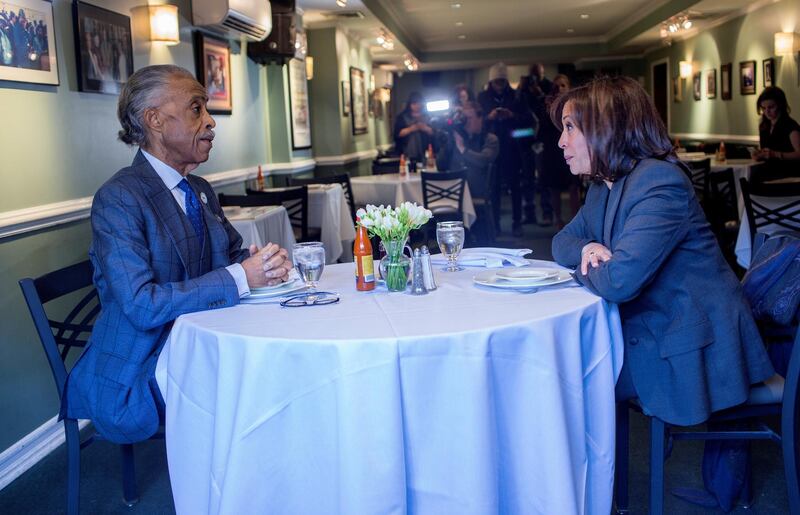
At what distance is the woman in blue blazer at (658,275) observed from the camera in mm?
2025

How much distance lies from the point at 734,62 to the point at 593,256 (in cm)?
1092

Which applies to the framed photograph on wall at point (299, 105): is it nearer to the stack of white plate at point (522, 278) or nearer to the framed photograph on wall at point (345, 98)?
the framed photograph on wall at point (345, 98)

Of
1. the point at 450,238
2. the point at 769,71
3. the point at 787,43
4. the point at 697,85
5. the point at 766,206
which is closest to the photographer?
the point at 450,238

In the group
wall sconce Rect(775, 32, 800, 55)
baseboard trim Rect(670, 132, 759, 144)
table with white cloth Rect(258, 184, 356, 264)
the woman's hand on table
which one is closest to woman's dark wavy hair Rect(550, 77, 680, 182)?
the woman's hand on table

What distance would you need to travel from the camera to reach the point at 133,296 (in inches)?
80.2

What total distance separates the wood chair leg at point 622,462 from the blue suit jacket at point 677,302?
268mm

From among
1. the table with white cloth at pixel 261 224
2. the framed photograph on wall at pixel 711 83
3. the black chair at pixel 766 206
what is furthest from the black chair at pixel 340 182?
the framed photograph on wall at pixel 711 83

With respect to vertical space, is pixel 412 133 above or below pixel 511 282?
above

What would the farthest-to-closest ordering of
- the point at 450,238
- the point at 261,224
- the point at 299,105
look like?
the point at 299,105 → the point at 261,224 → the point at 450,238

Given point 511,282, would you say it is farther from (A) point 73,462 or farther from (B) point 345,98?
(B) point 345,98

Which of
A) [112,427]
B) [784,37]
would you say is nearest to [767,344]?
[112,427]

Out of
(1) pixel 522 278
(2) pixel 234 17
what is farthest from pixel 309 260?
(2) pixel 234 17

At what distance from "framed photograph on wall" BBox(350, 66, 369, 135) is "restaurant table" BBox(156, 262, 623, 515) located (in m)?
9.14

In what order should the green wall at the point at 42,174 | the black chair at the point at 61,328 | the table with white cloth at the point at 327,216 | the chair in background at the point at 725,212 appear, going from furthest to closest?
the table with white cloth at the point at 327,216, the chair in background at the point at 725,212, the green wall at the point at 42,174, the black chair at the point at 61,328
